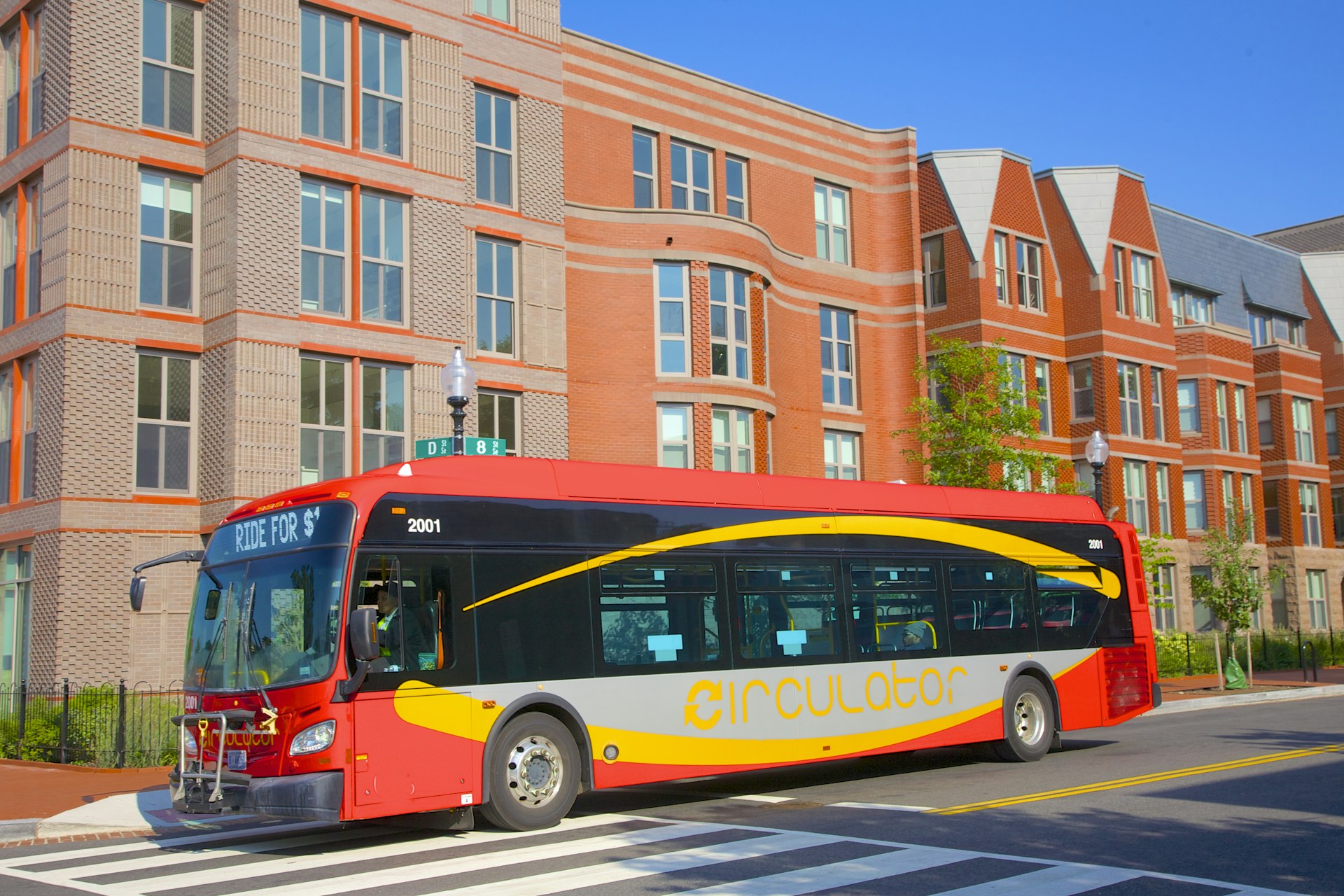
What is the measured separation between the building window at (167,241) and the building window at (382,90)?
332cm

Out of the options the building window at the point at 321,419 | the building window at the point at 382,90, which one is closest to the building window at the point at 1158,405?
the building window at the point at 382,90

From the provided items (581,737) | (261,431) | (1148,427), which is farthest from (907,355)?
(581,737)

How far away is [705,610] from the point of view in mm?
13125

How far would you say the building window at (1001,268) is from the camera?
37.5m

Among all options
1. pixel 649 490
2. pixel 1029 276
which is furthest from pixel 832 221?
pixel 649 490

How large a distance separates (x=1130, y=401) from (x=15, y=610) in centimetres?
3123

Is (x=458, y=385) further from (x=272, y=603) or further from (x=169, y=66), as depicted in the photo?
(x=169, y=66)

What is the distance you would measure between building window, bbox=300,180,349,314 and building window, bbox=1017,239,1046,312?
21.8 meters

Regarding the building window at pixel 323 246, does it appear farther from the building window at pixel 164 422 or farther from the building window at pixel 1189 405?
the building window at pixel 1189 405

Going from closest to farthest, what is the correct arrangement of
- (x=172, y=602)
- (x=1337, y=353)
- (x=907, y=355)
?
1. (x=172, y=602)
2. (x=907, y=355)
3. (x=1337, y=353)

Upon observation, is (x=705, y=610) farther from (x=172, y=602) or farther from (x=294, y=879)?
(x=172, y=602)

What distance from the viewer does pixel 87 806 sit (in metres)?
14.0

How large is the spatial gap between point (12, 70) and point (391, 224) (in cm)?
750

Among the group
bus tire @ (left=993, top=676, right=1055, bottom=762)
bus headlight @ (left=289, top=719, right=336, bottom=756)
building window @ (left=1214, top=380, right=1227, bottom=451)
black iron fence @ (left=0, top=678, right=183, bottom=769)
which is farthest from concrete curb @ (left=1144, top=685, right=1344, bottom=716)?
bus headlight @ (left=289, top=719, right=336, bottom=756)
